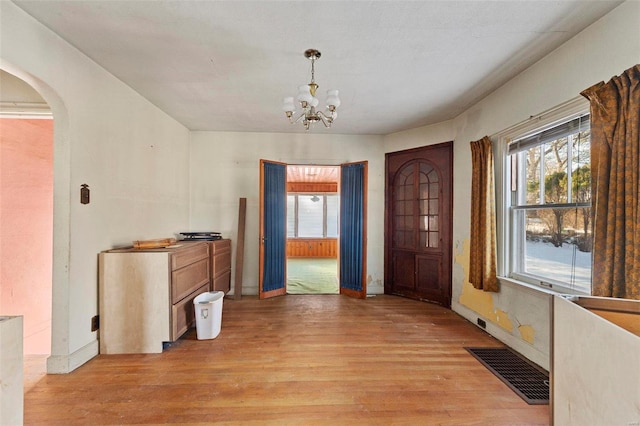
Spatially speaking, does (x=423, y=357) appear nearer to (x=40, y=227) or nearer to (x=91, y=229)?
(x=91, y=229)

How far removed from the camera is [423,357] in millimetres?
2383

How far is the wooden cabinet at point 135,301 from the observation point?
2.39 m

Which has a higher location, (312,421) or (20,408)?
(20,408)

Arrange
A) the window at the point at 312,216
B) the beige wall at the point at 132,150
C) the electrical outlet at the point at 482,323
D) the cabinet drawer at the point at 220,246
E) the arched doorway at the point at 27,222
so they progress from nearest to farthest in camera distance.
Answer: the beige wall at the point at 132,150, the arched doorway at the point at 27,222, the electrical outlet at the point at 482,323, the cabinet drawer at the point at 220,246, the window at the point at 312,216

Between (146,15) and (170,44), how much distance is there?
0.31m

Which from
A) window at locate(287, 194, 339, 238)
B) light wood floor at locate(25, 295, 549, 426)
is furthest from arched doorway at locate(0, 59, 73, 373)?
window at locate(287, 194, 339, 238)

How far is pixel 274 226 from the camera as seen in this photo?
4.34 m

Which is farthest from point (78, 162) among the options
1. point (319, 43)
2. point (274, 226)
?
point (274, 226)

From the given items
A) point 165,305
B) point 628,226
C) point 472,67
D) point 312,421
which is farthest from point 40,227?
point 628,226

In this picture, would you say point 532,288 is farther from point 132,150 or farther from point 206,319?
point 132,150

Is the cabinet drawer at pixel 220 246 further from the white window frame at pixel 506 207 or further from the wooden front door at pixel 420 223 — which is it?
the white window frame at pixel 506 207

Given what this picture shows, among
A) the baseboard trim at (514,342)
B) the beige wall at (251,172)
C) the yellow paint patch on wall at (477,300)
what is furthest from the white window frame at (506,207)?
the beige wall at (251,172)

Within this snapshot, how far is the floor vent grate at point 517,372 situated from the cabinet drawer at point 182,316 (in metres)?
2.91

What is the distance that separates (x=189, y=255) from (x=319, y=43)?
8.20 feet
